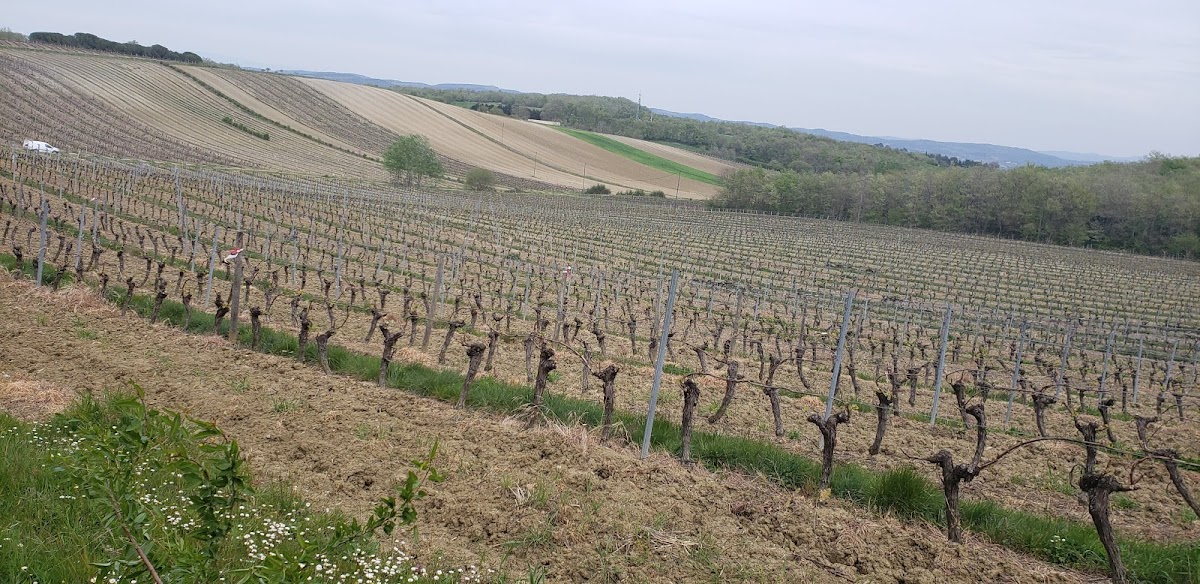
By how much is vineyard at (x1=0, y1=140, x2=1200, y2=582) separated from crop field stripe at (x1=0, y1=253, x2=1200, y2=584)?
0.03 m

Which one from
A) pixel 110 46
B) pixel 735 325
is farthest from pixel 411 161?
pixel 735 325

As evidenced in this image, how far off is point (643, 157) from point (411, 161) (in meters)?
39.4

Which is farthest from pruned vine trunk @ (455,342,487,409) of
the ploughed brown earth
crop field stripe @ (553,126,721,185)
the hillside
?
crop field stripe @ (553,126,721,185)

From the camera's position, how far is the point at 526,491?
6.30 m

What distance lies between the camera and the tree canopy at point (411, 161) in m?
60.0

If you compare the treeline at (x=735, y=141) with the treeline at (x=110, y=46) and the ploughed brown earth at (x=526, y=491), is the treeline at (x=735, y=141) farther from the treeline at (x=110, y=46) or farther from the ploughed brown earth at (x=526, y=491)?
the ploughed brown earth at (x=526, y=491)

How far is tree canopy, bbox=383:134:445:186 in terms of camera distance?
60031mm

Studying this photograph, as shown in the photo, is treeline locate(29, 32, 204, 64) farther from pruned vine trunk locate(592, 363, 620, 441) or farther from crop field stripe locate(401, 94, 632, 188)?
pruned vine trunk locate(592, 363, 620, 441)

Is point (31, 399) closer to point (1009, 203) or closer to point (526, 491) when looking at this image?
point (526, 491)

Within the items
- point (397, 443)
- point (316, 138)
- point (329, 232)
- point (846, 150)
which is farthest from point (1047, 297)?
point (846, 150)

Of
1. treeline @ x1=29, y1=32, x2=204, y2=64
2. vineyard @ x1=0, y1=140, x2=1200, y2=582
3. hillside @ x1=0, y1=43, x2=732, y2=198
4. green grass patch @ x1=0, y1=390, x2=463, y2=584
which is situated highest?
treeline @ x1=29, y1=32, x2=204, y2=64

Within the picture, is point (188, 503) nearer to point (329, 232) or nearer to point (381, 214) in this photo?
point (329, 232)

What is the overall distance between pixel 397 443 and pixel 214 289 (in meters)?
10.7

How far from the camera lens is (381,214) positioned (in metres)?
36.6
